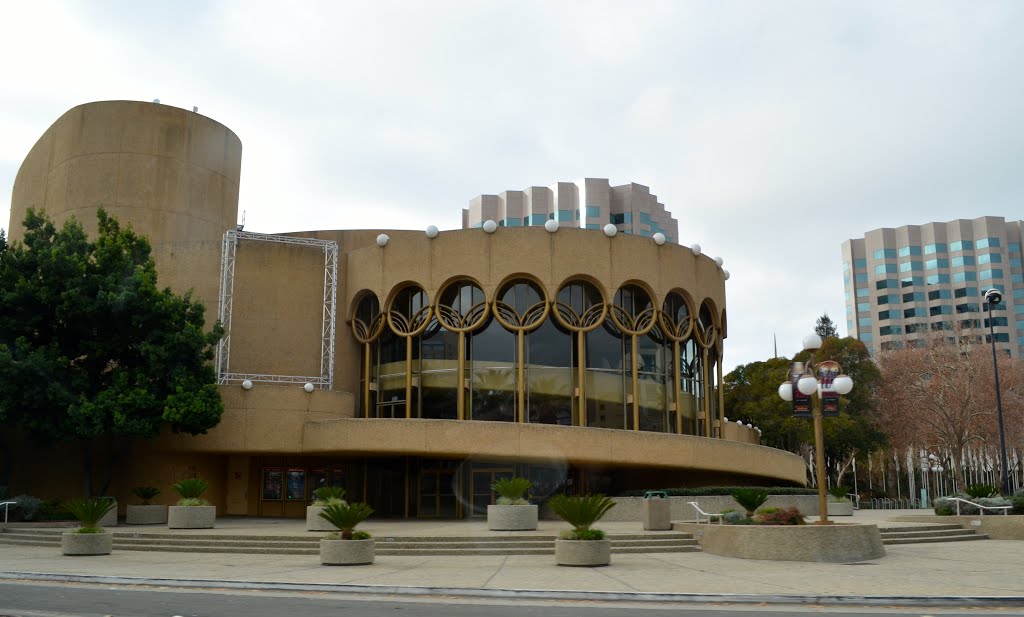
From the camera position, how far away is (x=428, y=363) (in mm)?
36688

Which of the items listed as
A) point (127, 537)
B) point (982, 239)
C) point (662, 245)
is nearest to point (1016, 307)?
point (982, 239)

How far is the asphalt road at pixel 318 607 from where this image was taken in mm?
12195

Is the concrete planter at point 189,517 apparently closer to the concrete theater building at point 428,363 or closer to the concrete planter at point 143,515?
the concrete planter at point 143,515

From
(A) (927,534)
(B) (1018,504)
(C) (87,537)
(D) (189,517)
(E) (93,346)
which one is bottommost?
(A) (927,534)

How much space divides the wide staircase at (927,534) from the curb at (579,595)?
12.2 m

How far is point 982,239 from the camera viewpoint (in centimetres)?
13588

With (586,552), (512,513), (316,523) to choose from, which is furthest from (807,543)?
(316,523)

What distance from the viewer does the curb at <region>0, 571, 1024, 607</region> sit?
13.0 m

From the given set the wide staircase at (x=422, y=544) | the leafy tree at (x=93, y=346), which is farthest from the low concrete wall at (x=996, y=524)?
the leafy tree at (x=93, y=346)

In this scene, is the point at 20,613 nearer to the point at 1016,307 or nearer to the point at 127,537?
the point at 127,537

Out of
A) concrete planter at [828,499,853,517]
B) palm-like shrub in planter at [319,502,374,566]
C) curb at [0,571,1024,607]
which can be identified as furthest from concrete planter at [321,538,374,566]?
concrete planter at [828,499,853,517]

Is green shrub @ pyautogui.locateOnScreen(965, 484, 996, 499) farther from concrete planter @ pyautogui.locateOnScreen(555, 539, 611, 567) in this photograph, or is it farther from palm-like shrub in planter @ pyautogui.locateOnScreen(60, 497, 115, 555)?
palm-like shrub in planter @ pyautogui.locateOnScreen(60, 497, 115, 555)

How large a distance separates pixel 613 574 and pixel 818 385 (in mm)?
6645

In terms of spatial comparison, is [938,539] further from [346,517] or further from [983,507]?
[346,517]
